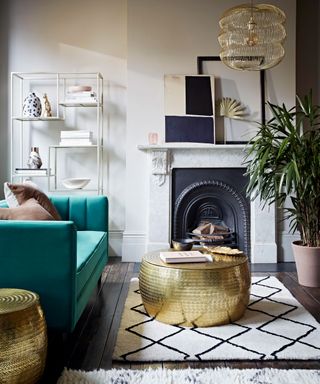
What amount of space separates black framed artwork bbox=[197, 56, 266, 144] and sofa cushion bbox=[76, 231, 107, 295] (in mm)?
1771

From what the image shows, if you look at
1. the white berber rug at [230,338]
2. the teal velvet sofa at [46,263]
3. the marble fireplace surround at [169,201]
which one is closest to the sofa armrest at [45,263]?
the teal velvet sofa at [46,263]

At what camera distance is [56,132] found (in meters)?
4.43

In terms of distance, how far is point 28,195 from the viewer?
2.79m

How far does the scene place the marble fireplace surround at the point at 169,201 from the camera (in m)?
4.10

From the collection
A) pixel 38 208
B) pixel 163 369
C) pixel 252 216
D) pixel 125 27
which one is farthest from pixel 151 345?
pixel 125 27

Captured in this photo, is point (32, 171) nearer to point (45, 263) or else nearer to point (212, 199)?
point (212, 199)

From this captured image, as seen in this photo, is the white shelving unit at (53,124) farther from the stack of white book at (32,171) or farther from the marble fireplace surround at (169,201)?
the marble fireplace surround at (169,201)

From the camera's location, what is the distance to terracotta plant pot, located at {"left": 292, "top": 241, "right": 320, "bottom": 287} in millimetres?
3211

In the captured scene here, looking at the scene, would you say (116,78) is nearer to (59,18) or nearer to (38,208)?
(59,18)

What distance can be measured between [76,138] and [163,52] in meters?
1.28

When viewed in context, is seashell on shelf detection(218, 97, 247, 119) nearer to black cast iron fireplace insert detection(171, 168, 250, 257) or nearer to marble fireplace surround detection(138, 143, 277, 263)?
marble fireplace surround detection(138, 143, 277, 263)

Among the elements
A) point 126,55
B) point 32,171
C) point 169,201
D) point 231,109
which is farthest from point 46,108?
point 231,109

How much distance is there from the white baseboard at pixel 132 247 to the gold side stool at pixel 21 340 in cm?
249

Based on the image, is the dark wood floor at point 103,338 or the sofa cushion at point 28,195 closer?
the dark wood floor at point 103,338
